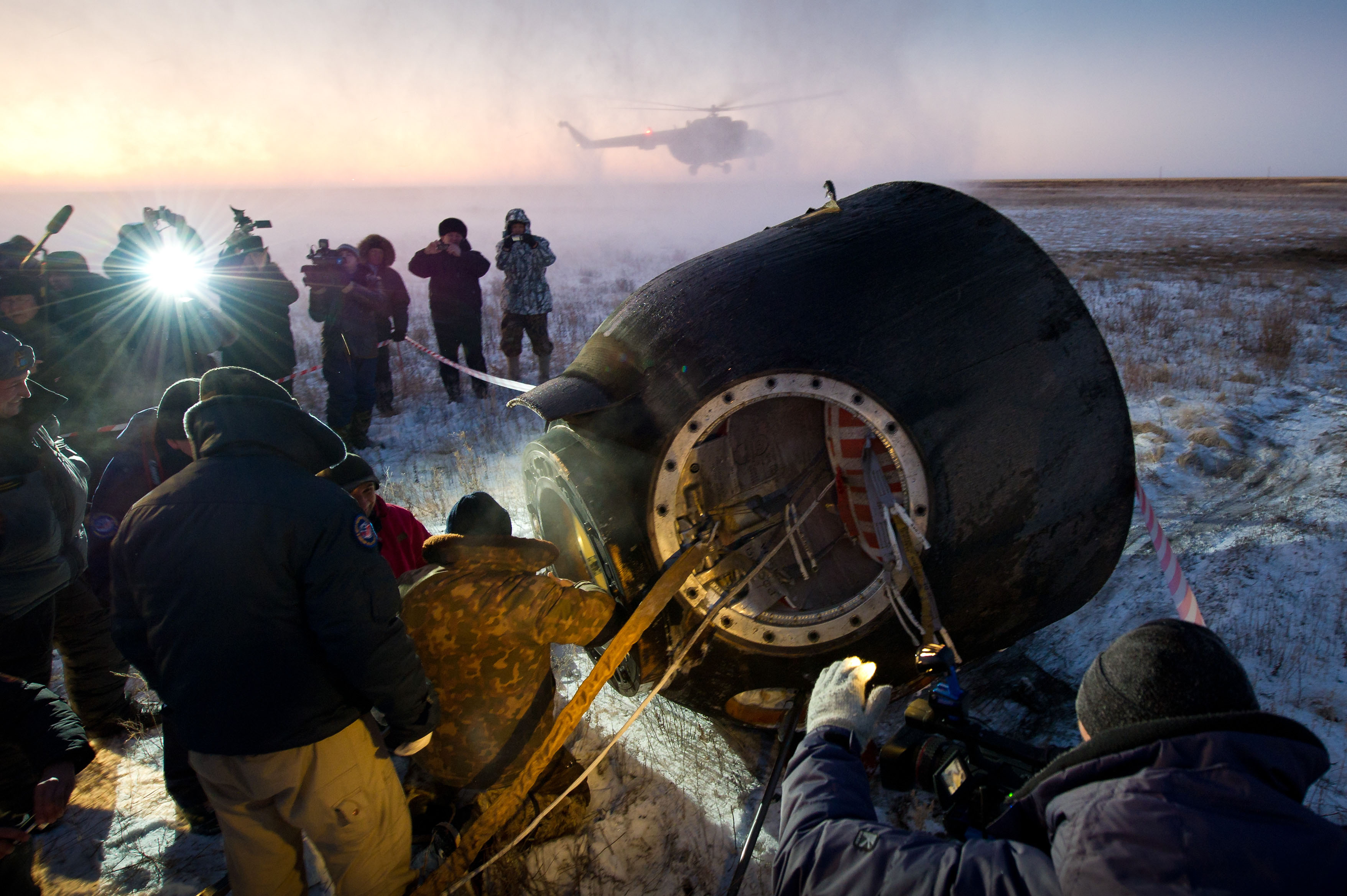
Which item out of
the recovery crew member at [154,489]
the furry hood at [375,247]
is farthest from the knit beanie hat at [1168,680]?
the furry hood at [375,247]

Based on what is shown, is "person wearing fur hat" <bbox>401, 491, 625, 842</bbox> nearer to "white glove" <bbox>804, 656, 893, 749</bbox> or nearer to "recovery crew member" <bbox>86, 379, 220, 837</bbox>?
"white glove" <bbox>804, 656, 893, 749</bbox>

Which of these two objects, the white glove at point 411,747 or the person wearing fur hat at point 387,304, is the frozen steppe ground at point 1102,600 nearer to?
the person wearing fur hat at point 387,304

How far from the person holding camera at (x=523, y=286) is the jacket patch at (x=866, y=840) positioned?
7.10 m

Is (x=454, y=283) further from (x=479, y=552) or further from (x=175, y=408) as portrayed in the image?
(x=479, y=552)

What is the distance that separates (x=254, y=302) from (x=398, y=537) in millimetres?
4542

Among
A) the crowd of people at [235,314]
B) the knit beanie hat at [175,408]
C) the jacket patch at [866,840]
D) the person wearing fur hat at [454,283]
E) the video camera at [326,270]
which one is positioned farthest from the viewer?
the person wearing fur hat at [454,283]

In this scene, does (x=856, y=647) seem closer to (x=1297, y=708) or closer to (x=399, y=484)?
(x=1297, y=708)

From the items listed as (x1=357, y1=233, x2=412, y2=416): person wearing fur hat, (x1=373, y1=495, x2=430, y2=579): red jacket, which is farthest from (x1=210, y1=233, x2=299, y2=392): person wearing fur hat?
(x1=373, y1=495, x2=430, y2=579): red jacket

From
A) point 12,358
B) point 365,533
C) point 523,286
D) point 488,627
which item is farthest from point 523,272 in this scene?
point 365,533

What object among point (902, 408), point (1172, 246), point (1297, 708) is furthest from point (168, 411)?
point (1172, 246)

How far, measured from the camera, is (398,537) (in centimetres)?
366

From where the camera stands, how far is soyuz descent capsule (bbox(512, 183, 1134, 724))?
8.48 ft

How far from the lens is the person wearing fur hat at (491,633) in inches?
101

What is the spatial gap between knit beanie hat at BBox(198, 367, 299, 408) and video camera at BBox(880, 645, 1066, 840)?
2.15 metres
